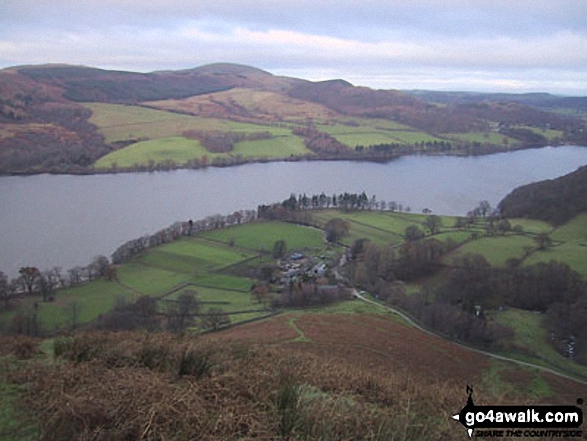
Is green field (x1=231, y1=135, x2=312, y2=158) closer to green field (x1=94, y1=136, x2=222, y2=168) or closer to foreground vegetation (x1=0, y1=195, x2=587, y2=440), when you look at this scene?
green field (x1=94, y1=136, x2=222, y2=168)

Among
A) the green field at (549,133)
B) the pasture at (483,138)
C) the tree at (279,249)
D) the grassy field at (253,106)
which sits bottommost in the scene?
the tree at (279,249)

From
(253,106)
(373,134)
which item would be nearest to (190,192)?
(373,134)

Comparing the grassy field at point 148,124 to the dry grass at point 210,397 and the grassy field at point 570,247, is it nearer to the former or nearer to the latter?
the grassy field at point 570,247

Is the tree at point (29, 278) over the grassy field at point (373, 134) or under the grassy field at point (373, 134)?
under

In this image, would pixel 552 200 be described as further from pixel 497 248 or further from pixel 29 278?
pixel 29 278

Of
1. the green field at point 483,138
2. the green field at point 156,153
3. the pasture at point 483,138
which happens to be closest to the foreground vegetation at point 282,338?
the green field at point 156,153

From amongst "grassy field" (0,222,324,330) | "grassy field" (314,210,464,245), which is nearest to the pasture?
"grassy field" (314,210,464,245)

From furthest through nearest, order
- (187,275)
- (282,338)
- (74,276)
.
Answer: (187,275) < (74,276) < (282,338)
